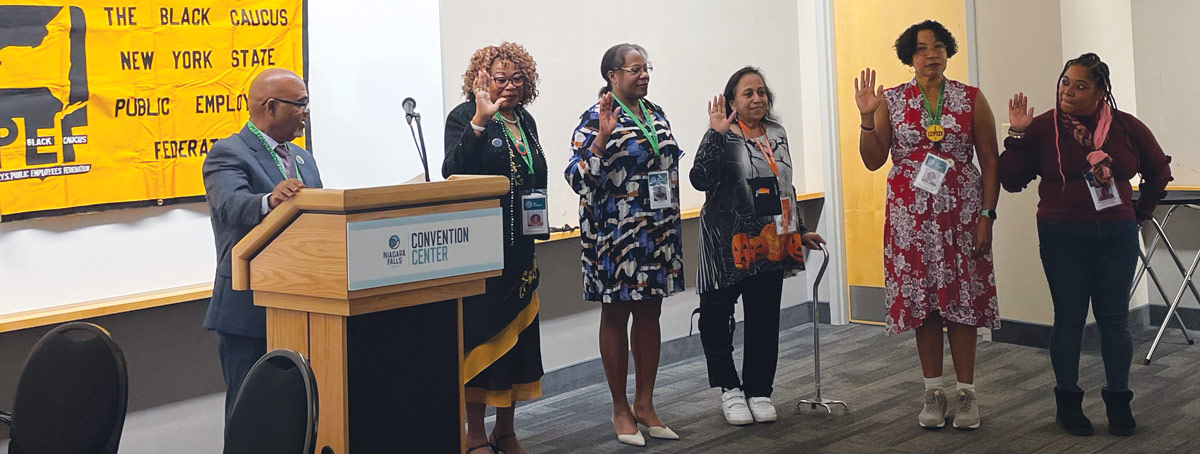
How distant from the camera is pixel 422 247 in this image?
2594 millimetres

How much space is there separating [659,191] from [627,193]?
4.8 inches

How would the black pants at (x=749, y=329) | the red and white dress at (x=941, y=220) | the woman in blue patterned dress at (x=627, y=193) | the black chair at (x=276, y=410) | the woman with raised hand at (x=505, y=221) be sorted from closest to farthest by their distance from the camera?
the black chair at (x=276, y=410)
the woman with raised hand at (x=505, y=221)
the woman in blue patterned dress at (x=627, y=193)
the red and white dress at (x=941, y=220)
the black pants at (x=749, y=329)

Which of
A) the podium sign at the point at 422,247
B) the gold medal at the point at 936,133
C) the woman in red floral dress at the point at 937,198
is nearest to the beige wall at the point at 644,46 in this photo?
the woman in red floral dress at the point at 937,198

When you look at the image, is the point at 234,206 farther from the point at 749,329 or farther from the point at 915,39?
the point at 915,39

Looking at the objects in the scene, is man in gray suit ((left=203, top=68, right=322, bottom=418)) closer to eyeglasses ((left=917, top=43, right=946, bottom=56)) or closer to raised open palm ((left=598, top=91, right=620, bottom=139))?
raised open palm ((left=598, top=91, right=620, bottom=139))

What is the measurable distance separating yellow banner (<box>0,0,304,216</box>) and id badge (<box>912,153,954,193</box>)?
2451mm

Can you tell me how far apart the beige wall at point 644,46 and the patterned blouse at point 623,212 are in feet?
3.44

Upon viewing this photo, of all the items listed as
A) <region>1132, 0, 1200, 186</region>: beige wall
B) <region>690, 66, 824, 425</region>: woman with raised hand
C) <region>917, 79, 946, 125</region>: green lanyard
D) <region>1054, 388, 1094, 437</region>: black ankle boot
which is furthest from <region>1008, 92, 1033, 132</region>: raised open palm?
<region>1132, 0, 1200, 186</region>: beige wall

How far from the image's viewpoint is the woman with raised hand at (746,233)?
428 centimetres

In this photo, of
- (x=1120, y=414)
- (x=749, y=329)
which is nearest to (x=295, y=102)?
(x=749, y=329)

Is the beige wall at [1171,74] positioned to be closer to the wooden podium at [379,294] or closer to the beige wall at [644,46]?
the beige wall at [644,46]

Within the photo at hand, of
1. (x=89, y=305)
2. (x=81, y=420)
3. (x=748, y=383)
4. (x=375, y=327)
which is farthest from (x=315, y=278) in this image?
(x=748, y=383)

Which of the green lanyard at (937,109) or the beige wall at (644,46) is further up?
the beige wall at (644,46)

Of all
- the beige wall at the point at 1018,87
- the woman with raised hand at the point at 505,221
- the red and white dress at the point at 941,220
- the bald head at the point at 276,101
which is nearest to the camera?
the bald head at the point at 276,101
